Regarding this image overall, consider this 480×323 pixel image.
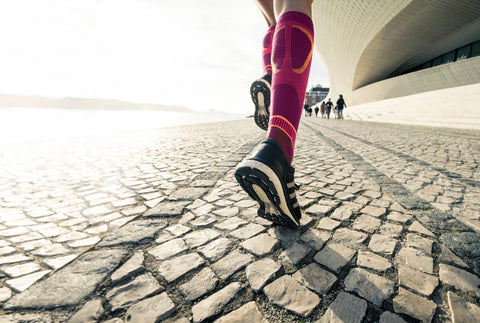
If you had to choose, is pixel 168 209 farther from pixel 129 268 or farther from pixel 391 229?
pixel 391 229

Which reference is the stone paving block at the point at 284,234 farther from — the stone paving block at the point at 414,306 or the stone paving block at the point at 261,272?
the stone paving block at the point at 414,306

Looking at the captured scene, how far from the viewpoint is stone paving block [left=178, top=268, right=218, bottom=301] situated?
91cm

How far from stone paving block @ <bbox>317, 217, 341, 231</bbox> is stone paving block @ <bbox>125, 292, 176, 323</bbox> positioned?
0.98 m

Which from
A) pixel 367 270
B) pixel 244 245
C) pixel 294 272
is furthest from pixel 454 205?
pixel 244 245

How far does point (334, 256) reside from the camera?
1157mm

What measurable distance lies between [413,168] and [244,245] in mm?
2965

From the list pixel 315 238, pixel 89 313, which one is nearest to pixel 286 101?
pixel 315 238

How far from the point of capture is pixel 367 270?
1.05 m

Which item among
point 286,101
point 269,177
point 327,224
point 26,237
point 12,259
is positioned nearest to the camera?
point 269,177

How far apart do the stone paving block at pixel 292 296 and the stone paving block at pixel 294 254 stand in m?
0.12

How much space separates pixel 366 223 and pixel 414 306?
27.5 inches

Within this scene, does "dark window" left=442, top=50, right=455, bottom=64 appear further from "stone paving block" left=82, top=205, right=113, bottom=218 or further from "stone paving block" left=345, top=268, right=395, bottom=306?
"stone paving block" left=82, top=205, right=113, bottom=218

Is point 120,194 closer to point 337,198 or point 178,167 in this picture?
point 178,167

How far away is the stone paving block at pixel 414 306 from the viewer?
812 millimetres
